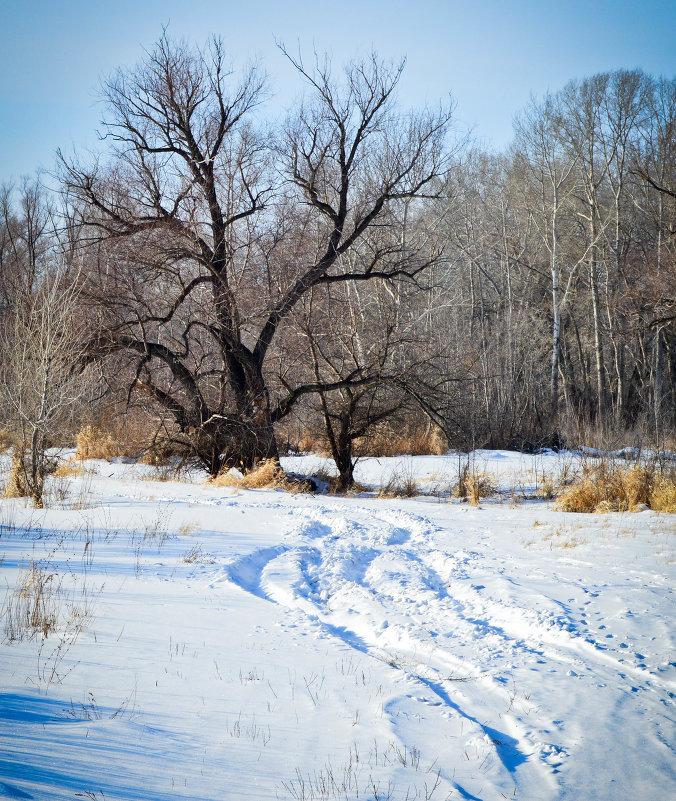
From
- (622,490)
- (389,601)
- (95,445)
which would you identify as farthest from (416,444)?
(389,601)

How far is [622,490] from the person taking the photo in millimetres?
10734

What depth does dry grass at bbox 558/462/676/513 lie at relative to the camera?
32.9 ft

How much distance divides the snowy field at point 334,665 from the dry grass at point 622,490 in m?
1.75

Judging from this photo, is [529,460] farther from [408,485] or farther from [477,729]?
[477,729]

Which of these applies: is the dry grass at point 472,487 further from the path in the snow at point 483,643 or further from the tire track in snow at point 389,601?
the path in the snow at point 483,643

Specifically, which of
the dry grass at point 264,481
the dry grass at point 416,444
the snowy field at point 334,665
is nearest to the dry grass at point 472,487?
the dry grass at point 264,481

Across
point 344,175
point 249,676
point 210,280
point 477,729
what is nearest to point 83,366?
point 210,280

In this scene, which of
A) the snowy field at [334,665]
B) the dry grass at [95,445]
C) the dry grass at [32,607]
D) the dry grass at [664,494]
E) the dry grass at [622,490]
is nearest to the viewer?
the snowy field at [334,665]

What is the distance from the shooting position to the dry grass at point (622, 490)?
10031 mm

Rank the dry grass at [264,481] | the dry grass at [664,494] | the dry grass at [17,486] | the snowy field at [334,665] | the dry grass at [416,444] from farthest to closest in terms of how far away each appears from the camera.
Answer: the dry grass at [416,444] < the dry grass at [264,481] < the dry grass at [17,486] < the dry grass at [664,494] < the snowy field at [334,665]

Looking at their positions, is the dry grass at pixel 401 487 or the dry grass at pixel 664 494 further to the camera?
the dry grass at pixel 401 487

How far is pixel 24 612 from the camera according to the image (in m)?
4.49

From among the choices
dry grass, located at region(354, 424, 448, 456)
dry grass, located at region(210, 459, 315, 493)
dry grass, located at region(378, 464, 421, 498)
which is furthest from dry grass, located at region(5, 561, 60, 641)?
dry grass, located at region(354, 424, 448, 456)

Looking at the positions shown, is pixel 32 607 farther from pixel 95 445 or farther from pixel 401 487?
pixel 95 445
